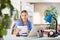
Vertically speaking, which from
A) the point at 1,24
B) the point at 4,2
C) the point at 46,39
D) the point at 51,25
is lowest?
the point at 46,39

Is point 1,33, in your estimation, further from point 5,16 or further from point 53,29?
point 53,29

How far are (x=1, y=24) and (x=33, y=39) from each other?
1.34 m

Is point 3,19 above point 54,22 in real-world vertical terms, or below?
above

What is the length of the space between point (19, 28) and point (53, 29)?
2.12ft

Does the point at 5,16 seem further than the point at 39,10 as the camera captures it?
No

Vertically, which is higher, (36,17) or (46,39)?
(36,17)

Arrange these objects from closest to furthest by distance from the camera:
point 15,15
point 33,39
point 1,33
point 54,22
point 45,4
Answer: point 1,33
point 15,15
point 33,39
point 54,22
point 45,4

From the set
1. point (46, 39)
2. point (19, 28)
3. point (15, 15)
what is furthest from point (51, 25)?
point (15, 15)

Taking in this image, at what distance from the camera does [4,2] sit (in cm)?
66

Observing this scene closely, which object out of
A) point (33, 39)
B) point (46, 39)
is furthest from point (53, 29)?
point (33, 39)

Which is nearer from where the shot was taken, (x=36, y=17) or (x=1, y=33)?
(x=1, y=33)

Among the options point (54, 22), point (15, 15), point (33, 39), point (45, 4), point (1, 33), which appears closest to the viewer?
point (1, 33)

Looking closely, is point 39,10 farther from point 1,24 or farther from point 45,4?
point 1,24

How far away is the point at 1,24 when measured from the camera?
66 cm
